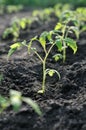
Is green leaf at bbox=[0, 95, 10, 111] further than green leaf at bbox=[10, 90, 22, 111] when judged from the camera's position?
Yes

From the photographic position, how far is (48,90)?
354 cm

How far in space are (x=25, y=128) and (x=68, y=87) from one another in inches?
33.7

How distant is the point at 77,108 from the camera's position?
305cm

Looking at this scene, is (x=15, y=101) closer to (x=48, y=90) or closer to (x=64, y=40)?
(x=48, y=90)

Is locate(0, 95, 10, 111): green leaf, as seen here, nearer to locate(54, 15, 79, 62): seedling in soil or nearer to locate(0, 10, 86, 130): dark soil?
locate(0, 10, 86, 130): dark soil

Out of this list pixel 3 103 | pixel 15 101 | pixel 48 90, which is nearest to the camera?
pixel 15 101

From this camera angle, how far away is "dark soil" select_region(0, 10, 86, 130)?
9.46ft

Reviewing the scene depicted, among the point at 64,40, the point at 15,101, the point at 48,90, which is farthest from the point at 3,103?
the point at 64,40

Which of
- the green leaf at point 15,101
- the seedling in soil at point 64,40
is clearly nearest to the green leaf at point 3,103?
the green leaf at point 15,101

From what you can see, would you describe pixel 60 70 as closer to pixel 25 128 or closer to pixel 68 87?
pixel 68 87

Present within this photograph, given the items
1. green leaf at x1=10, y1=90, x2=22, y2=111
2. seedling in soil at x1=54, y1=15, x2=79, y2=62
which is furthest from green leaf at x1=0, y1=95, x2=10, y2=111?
seedling in soil at x1=54, y1=15, x2=79, y2=62

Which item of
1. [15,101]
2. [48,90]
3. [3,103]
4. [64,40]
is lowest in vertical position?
[15,101]

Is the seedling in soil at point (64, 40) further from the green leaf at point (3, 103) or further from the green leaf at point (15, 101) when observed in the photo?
the green leaf at point (15, 101)

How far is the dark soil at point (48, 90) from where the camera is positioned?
2882 millimetres
